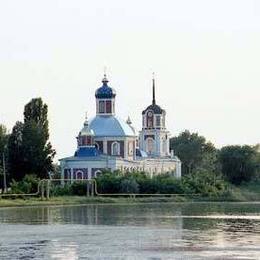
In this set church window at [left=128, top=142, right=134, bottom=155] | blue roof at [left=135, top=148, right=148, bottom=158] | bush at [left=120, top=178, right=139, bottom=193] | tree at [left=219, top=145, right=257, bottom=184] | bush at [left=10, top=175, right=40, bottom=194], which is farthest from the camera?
tree at [left=219, top=145, right=257, bottom=184]

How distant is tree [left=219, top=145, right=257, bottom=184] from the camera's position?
130 m

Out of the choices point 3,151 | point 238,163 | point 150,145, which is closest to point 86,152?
point 3,151

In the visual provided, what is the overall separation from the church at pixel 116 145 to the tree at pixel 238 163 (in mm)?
8039

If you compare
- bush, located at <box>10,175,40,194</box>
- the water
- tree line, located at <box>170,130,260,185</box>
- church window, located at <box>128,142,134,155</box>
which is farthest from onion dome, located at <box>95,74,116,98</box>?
the water

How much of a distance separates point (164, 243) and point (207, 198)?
69.8 m

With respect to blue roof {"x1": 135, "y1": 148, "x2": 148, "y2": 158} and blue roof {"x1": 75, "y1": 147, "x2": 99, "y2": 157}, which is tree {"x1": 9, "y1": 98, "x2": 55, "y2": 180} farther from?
blue roof {"x1": 135, "y1": 148, "x2": 148, "y2": 158}

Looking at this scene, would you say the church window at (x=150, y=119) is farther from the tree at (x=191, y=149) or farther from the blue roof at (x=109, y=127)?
the tree at (x=191, y=149)

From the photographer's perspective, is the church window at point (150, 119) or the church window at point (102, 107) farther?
the church window at point (150, 119)

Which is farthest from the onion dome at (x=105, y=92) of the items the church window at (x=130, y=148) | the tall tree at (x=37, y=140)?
the tall tree at (x=37, y=140)

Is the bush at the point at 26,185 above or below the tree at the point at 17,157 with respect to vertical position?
below

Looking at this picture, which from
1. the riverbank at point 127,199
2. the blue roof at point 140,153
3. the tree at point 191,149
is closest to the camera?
the riverbank at point 127,199

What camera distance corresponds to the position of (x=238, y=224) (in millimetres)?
43188

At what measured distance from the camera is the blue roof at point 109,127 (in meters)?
115

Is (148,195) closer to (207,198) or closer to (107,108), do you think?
(207,198)
